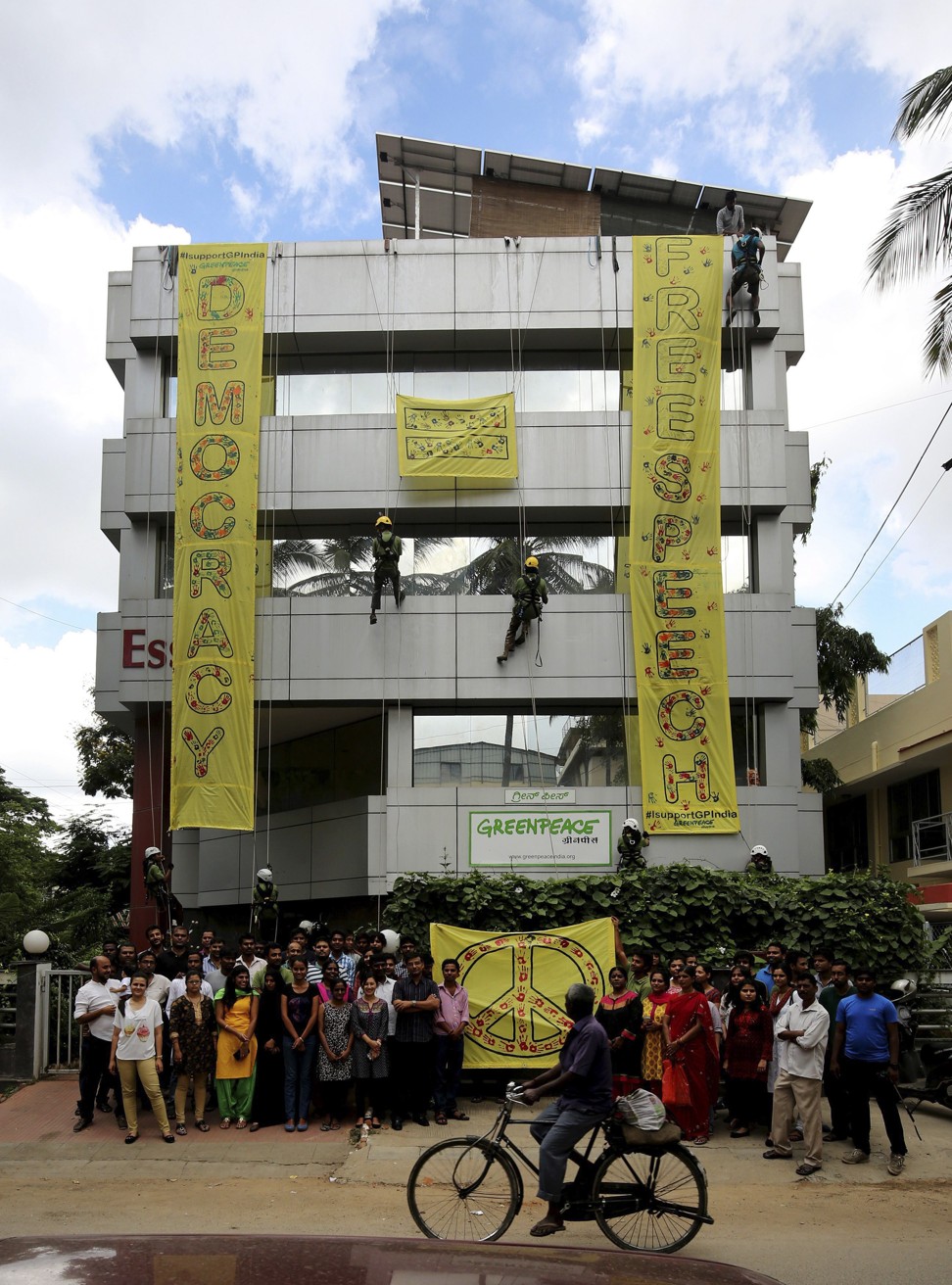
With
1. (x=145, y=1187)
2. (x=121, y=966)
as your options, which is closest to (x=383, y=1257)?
(x=145, y=1187)

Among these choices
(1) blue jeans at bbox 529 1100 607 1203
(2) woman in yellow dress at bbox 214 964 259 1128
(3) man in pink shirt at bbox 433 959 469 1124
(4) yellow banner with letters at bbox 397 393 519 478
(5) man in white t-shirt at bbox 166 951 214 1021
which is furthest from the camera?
(4) yellow banner with letters at bbox 397 393 519 478

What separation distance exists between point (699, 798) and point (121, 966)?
9.62 meters

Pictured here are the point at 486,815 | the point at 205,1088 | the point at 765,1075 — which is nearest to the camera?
the point at 765,1075

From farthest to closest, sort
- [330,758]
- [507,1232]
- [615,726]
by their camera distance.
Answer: [330,758] < [615,726] < [507,1232]

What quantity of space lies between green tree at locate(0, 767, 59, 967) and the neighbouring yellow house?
14961 mm

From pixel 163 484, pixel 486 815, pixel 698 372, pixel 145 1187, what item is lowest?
pixel 145 1187

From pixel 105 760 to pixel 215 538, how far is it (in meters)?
18.3

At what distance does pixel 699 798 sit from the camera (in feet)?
64.4

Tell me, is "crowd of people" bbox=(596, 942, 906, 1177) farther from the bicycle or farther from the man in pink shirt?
the bicycle

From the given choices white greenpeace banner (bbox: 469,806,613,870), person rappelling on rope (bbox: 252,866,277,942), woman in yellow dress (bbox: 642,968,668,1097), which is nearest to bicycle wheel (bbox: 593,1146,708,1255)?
woman in yellow dress (bbox: 642,968,668,1097)

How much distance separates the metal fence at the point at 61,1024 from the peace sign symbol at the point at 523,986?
4.76 metres

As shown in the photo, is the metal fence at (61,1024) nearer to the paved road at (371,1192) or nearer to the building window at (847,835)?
the paved road at (371,1192)

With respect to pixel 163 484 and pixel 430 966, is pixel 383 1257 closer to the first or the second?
pixel 430 966

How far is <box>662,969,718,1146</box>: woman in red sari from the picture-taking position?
462 inches
